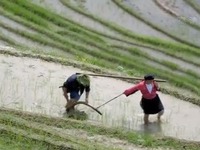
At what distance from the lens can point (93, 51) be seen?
12.7 m

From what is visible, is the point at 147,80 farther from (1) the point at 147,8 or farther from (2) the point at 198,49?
(1) the point at 147,8

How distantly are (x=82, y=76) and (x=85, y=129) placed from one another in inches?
33.5

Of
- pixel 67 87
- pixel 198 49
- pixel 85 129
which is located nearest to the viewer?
pixel 85 129

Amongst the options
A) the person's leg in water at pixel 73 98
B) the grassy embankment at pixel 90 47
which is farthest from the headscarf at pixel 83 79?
the grassy embankment at pixel 90 47

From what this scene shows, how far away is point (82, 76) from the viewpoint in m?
8.97

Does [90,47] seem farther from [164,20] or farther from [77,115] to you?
[77,115]

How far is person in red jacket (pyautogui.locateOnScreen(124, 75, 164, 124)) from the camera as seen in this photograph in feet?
29.2

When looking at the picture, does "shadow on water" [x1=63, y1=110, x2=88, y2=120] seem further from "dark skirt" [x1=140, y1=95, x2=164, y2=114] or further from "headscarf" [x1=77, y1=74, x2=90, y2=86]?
"dark skirt" [x1=140, y1=95, x2=164, y2=114]

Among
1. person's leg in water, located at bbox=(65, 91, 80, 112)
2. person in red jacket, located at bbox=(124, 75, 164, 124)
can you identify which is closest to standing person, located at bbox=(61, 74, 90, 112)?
person's leg in water, located at bbox=(65, 91, 80, 112)

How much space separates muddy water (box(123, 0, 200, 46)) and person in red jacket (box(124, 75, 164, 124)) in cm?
512

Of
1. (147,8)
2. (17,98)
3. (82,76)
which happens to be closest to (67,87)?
(82,76)

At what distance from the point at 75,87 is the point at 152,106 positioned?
120 centimetres

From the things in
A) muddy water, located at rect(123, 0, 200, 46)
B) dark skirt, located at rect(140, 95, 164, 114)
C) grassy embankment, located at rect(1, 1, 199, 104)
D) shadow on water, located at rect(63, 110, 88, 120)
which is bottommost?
shadow on water, located at rect(63, 110, 88, 120)

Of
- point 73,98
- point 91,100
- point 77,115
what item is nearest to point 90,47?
point 91,100
